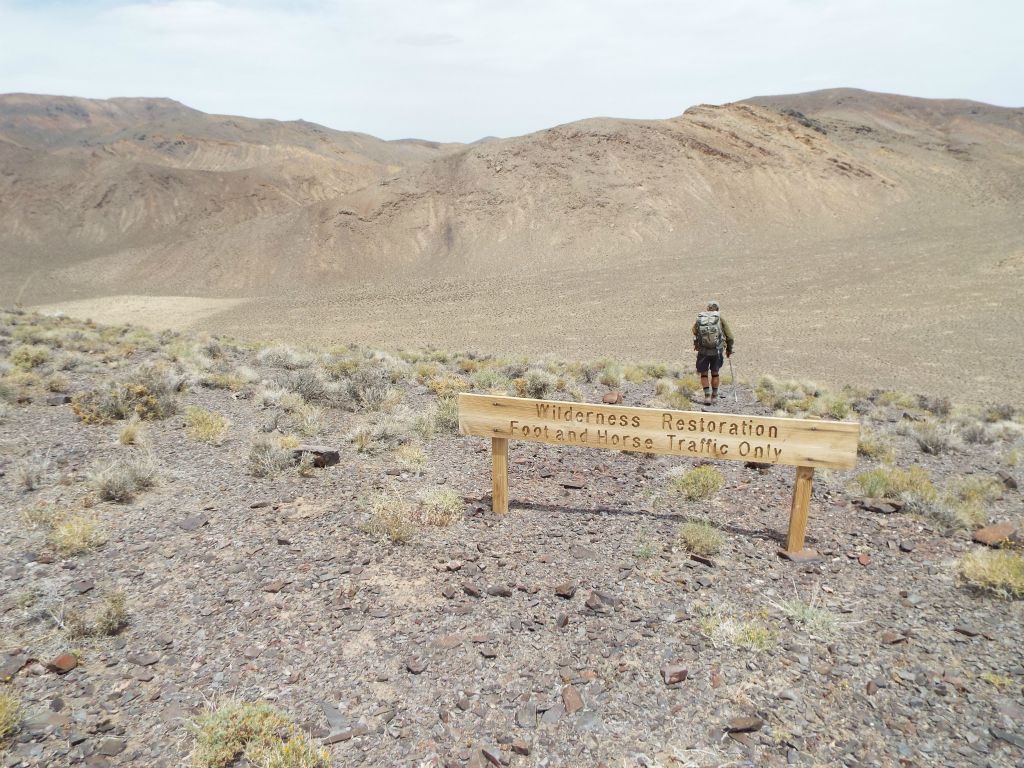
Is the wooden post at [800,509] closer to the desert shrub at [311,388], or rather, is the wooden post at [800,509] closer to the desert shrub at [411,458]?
the desert shrub at [411,458]

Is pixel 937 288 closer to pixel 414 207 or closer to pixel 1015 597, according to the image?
pixel 1015 597

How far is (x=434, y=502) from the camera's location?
5.91m

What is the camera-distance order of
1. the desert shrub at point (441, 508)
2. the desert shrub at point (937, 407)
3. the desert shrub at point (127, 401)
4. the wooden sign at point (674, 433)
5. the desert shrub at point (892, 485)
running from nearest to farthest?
the wooden sign at point (674, 433), the desert shrub at point (441, 508), the desert shrub at point (892, 485), the desert shrub at point (127, 401), the desert shrub at point (937, 407)

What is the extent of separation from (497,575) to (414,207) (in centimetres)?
4774

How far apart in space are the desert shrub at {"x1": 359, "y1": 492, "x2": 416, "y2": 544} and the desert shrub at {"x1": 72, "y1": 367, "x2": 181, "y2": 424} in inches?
165

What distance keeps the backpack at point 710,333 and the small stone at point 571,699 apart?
7.78m

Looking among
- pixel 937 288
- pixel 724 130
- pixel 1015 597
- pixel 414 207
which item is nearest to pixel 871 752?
Result: pixel 1015 597

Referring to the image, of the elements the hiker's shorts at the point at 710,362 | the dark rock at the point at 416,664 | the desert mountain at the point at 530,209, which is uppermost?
the desert mountain at the point at 530,209

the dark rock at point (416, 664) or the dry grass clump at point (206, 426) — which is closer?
the dark rock at point (416, 664)

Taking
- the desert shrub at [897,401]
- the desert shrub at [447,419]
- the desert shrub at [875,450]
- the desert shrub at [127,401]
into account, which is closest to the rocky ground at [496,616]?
the desert shrub at [127,401]

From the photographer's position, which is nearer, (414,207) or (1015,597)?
(1015,597)

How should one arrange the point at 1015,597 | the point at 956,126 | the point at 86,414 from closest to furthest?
the point at 1015,597 → the point at 86,414 → the point at 956,126

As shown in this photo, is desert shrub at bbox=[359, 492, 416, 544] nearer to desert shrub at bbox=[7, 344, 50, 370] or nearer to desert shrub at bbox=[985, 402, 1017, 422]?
desert shrub at bbox=[7, 344, 50, 370]

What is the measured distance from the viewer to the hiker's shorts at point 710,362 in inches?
425
